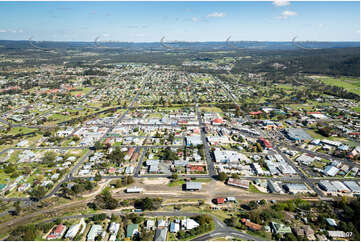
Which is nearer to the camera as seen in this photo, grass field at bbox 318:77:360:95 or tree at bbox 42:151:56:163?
tree at bbox 42:151:56:163

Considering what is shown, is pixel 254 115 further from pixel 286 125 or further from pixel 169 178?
pixel 169 178

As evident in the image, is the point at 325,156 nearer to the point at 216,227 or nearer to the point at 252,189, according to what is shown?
the point at 252,189

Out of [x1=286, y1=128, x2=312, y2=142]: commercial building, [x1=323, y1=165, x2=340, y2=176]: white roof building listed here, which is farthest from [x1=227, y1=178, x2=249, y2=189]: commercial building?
[x1=286, y1=128, x2=312, y2=142]: commercial building

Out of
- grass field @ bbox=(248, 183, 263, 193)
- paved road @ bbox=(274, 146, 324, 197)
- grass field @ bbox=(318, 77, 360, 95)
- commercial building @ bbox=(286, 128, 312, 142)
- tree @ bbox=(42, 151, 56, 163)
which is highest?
grass field @ bbox=(318, 77, 360, 95)

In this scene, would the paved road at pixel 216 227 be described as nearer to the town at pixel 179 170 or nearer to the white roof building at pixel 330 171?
the town at pixel 179 170

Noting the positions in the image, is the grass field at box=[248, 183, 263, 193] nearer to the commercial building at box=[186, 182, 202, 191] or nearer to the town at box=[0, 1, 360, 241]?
the town at box=[0, 1, 360, 241]

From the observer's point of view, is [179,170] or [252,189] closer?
[252,189]

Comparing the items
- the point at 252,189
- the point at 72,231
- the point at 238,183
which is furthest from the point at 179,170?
the point at 72,231

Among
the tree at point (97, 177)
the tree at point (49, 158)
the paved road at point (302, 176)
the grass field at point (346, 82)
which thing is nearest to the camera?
the paved road at point (302, 176)

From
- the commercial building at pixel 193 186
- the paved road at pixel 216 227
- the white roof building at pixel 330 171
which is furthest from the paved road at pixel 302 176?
the commercial building at pixel 193 186
